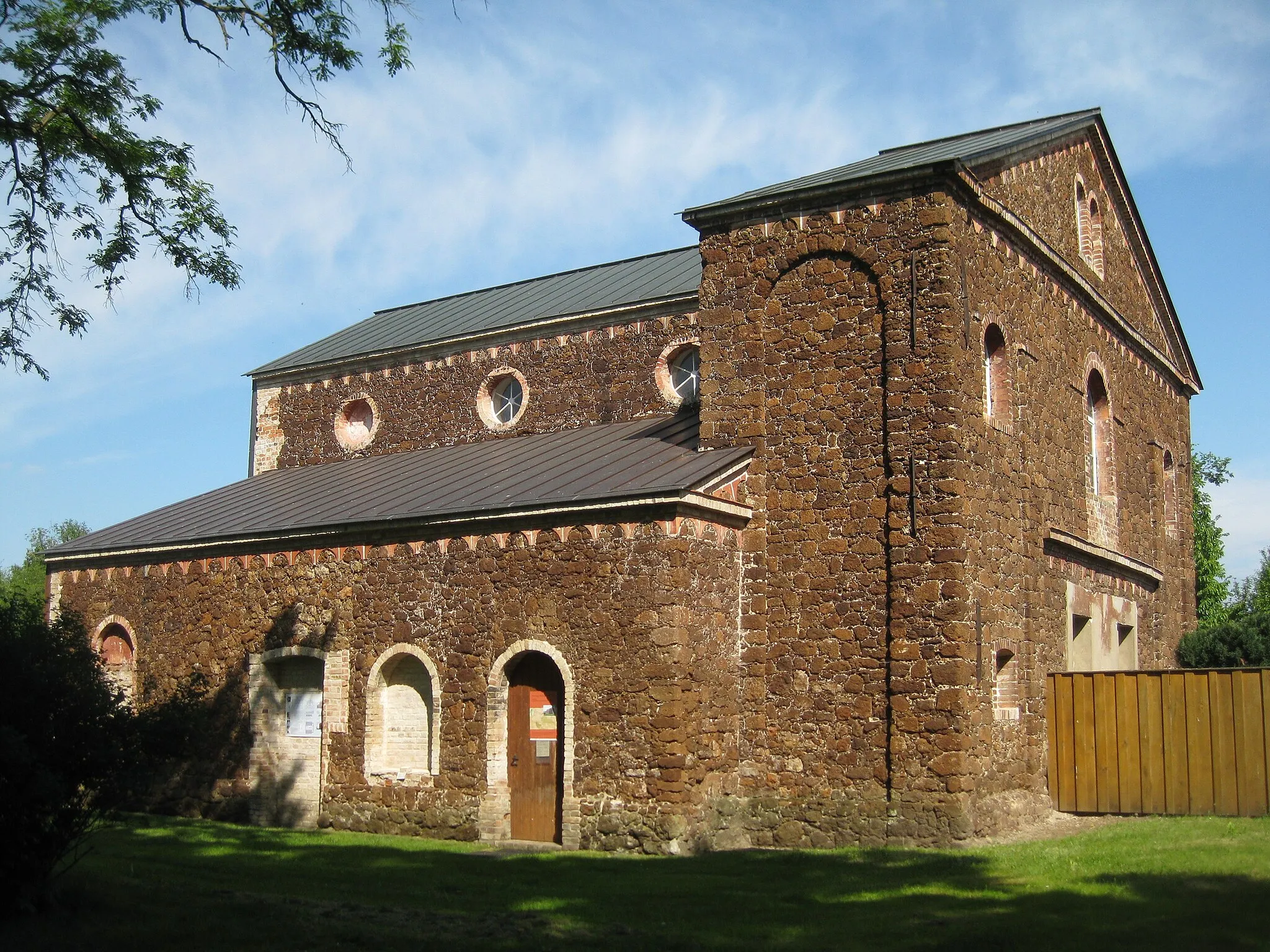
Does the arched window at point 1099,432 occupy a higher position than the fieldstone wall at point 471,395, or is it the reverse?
the fieldstone wall at point 471,395

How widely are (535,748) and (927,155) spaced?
940cm

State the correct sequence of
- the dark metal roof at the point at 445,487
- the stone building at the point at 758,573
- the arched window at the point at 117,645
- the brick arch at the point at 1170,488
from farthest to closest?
the brick arch at the point at 1170,488 → the arched window at the point at 117,645 → the dark metal roof at the point at 445,487 → the stone building at the point at 758,573

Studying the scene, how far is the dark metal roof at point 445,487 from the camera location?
53.7 feet

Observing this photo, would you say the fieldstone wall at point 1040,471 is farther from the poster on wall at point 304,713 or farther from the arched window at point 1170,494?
the poster on wall at point 304,713

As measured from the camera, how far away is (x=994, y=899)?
436 inches

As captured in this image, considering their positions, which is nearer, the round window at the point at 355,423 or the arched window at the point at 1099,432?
the arched window at the point at 1099,432

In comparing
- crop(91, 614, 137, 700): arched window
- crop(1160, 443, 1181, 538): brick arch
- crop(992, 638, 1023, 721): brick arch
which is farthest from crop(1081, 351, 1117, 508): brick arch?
crop(91, 614, 137, 700): arched window

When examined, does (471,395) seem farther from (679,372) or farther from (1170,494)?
(1170,494)

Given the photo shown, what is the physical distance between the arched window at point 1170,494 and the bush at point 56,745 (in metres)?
18.7

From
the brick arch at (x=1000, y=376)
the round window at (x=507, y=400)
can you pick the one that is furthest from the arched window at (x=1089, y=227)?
the round window at (x=507, y=400)

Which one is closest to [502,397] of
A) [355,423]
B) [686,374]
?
[355,423]

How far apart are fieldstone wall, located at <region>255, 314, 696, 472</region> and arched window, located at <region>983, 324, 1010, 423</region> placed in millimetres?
5605

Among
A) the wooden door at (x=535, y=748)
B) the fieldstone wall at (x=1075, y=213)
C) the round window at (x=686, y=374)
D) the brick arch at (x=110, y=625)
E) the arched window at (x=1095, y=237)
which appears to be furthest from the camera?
the brick arch at (x=110, y=625)

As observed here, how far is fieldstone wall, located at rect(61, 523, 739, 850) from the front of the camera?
15.1 metres
